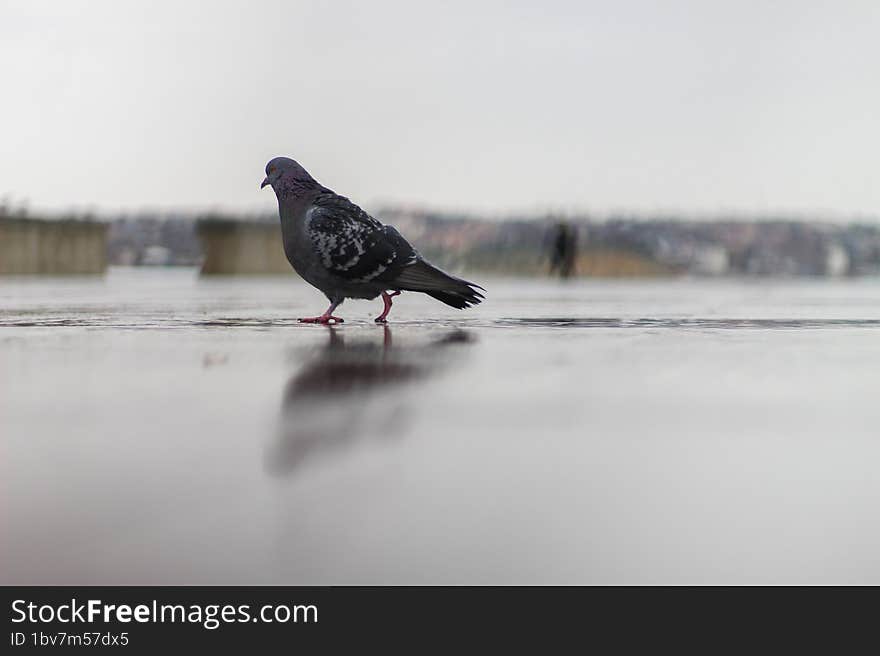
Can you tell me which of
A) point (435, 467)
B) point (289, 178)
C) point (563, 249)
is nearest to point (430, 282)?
point (289, 178)

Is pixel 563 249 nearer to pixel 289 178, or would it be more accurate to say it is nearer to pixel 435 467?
pixel 289 178

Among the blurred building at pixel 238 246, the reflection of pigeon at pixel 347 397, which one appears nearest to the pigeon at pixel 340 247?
the reflection of pigeon at pixel 347 397

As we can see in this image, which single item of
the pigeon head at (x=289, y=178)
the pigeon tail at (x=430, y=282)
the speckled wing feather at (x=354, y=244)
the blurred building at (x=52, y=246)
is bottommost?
the blurred building at (x=52, y=246)

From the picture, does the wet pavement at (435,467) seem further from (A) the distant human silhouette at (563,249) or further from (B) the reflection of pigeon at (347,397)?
(A) the distant human silhouette at (563,249)

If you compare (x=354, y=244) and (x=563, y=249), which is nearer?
(x=354, y=244)

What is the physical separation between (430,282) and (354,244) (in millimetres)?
597

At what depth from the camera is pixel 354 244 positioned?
7145mm

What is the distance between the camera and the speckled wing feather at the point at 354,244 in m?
7.14

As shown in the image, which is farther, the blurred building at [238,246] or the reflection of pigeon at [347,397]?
the blurred building at [238,246]

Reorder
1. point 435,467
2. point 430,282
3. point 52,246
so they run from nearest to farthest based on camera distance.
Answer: point 435,467
point 430,282
point 52,246

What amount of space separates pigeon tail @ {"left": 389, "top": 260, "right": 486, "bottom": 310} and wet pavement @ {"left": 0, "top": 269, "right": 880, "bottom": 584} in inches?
82.2

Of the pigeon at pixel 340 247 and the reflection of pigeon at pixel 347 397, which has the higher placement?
the pigeon at pixel 340 247

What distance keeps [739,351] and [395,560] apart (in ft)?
13.8
